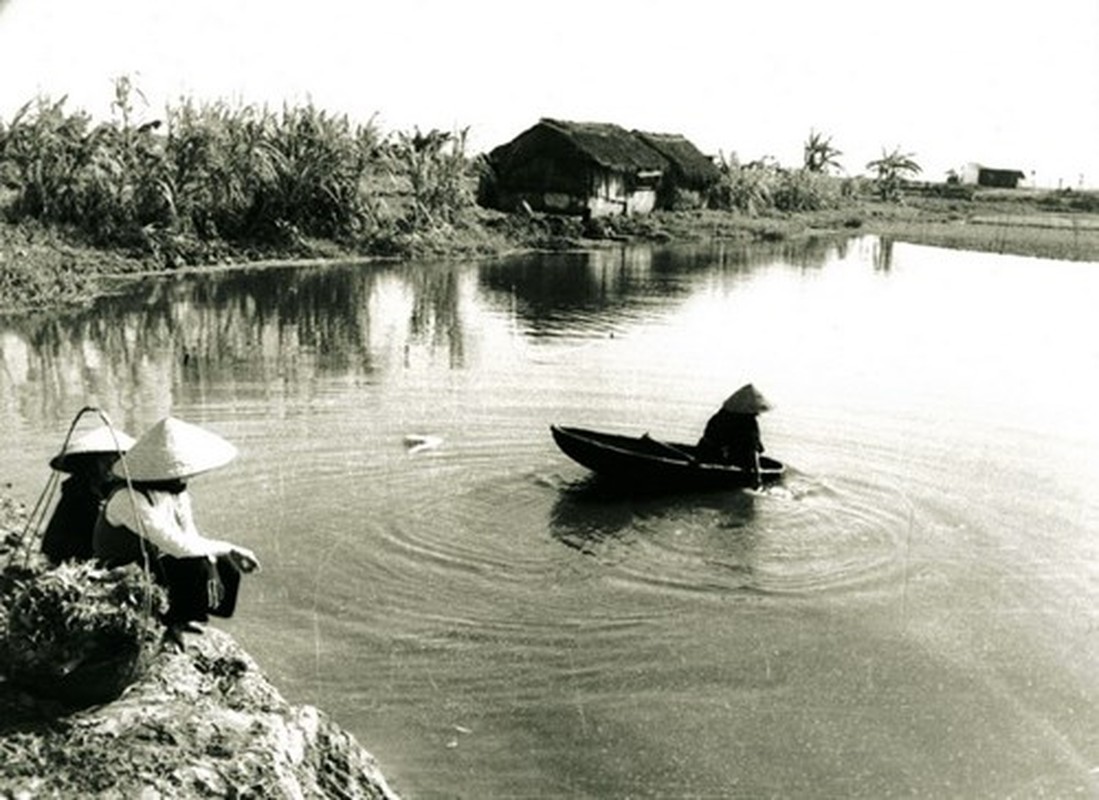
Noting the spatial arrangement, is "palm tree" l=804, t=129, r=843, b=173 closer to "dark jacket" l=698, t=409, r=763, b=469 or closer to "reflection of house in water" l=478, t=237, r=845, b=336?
"reflection of house in water" l=478, t=237, r=845, b=336

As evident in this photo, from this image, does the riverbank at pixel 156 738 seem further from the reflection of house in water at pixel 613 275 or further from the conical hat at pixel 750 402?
the reflection of house in water at pixel 613 275

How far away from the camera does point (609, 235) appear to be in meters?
36.5

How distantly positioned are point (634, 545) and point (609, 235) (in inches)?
Answer: 1109

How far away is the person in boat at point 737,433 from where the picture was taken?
10.1 metres

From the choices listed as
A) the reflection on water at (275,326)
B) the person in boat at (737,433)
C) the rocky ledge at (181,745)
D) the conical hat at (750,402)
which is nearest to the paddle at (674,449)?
the person in boat at (737,433)

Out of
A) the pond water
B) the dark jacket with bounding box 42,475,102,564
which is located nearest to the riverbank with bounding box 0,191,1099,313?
the pond water

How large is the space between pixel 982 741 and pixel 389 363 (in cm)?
1059

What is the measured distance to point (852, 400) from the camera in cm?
1432

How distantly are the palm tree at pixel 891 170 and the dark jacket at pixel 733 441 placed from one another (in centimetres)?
5458

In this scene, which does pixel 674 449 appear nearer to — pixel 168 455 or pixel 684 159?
pixel 168 455

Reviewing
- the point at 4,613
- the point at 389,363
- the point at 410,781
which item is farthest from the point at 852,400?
the point at 4,613

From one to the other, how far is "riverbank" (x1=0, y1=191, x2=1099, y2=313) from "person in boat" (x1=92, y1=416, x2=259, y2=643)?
551 inches

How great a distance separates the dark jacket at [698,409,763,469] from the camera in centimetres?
1026

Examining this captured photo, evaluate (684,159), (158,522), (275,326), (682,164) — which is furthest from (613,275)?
(158,522)
